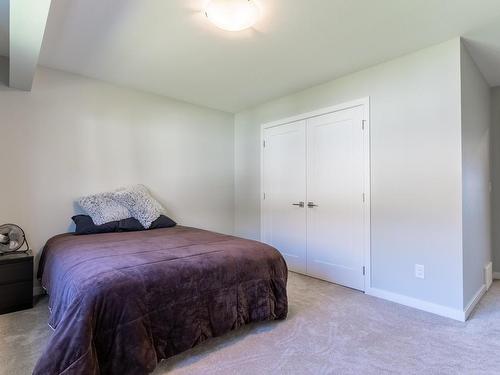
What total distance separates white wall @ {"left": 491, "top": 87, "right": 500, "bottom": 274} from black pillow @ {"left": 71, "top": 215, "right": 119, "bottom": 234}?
4.39 meters

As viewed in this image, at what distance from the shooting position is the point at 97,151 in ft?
10.8

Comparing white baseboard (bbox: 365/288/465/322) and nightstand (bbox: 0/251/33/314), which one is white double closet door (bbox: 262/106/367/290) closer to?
white baseboard (bbox: 365/288/465/322)

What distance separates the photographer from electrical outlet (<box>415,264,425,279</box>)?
8.45 feet

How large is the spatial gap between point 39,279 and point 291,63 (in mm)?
3258

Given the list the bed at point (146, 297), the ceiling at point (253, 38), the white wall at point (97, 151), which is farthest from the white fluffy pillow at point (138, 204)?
the ceiling at point (253, 38)

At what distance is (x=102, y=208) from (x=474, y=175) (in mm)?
3726

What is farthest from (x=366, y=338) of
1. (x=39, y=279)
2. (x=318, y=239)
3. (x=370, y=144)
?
(x=39, y=279)

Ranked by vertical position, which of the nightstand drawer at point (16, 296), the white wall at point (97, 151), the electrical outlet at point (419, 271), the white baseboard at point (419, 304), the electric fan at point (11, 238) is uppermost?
the white wall at point (97, 151)

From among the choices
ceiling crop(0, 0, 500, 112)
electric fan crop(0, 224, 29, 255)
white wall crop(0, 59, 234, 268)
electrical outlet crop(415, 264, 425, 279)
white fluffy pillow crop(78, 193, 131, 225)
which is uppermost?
ceiling crop(0, 0, 500, 112)

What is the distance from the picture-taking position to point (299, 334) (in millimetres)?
2100

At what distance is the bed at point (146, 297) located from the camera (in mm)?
1442

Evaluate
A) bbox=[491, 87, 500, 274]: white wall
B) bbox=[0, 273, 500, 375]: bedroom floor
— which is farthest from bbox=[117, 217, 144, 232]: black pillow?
bbox=[491, 87, 500, 274]: white wall

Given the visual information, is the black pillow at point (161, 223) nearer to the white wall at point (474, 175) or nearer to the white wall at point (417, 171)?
the white wall at point (417, 171)

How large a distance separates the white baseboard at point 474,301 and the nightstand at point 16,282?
3690 millimetres
